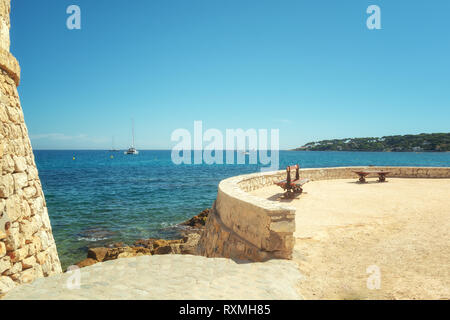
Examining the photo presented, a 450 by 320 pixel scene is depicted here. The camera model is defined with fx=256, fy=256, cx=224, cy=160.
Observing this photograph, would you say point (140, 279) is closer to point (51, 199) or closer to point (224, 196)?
point (224, 196)

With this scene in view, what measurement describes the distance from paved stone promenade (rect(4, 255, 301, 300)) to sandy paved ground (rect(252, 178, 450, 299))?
0.41 metres

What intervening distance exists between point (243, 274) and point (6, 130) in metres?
4.61

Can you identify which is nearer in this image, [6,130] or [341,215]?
[6,130]

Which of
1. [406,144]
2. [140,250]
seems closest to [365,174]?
[140,250]

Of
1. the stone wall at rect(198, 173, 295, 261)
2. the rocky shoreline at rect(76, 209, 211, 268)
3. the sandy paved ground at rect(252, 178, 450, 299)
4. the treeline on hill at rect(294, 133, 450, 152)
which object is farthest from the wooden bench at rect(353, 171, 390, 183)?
the treeline on hill at rect(294, 133, 450, 152)

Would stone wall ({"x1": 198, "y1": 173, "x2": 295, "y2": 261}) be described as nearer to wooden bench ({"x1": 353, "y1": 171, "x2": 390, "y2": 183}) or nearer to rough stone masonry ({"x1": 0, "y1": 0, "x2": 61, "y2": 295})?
rough stone masonry ({"x1": 0, "y1": 0, "x2": 61, "y2": 295})

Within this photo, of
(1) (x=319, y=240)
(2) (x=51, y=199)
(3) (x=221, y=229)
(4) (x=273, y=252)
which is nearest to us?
(4) (x=273, y=252)

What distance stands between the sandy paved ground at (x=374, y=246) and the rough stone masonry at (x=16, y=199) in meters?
4.42

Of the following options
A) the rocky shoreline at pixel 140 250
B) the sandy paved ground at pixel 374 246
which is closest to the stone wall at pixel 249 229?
the sandy paved ground at pixel 374 246

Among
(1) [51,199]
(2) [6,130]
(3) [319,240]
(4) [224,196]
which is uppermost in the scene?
(2) [6,130]

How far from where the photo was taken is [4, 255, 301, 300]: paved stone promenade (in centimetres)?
314

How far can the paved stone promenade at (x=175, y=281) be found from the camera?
3.14 metres
